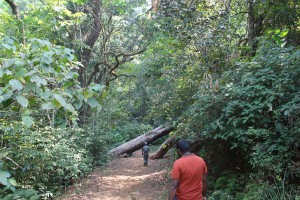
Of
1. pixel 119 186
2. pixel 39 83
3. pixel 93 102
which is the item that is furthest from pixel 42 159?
pixel 39 83

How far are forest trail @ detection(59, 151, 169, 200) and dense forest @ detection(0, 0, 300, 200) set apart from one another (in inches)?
23.2

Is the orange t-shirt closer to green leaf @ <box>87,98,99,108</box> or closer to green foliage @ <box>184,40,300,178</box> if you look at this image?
green foliage @ <box>184,40,300,178</box>

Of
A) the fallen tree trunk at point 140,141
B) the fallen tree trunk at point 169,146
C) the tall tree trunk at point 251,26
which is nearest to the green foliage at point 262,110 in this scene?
the fallen tree trunk at point 169,146

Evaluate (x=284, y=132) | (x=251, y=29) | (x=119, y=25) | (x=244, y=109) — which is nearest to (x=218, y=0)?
(x=251, y=29)

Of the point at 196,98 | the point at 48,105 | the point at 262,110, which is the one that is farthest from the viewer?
the point at 196,98

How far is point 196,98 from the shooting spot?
8.62 meters

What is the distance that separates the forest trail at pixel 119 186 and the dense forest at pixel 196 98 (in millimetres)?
588

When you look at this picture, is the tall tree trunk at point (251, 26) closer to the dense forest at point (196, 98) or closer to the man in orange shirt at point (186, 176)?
the dense forest at point (196, 98)

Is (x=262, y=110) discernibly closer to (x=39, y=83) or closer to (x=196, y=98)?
(x=196, y=98)

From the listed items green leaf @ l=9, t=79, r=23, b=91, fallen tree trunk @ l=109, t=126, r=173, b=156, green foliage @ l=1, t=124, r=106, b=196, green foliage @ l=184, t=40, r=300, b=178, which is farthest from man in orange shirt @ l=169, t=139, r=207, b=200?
fallen tree trunk @ l=109, t=126, r=173, b=156

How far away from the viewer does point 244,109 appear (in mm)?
5742

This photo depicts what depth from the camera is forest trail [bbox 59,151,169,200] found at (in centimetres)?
842

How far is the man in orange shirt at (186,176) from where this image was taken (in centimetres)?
384

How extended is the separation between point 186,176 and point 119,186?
631 centimetres
